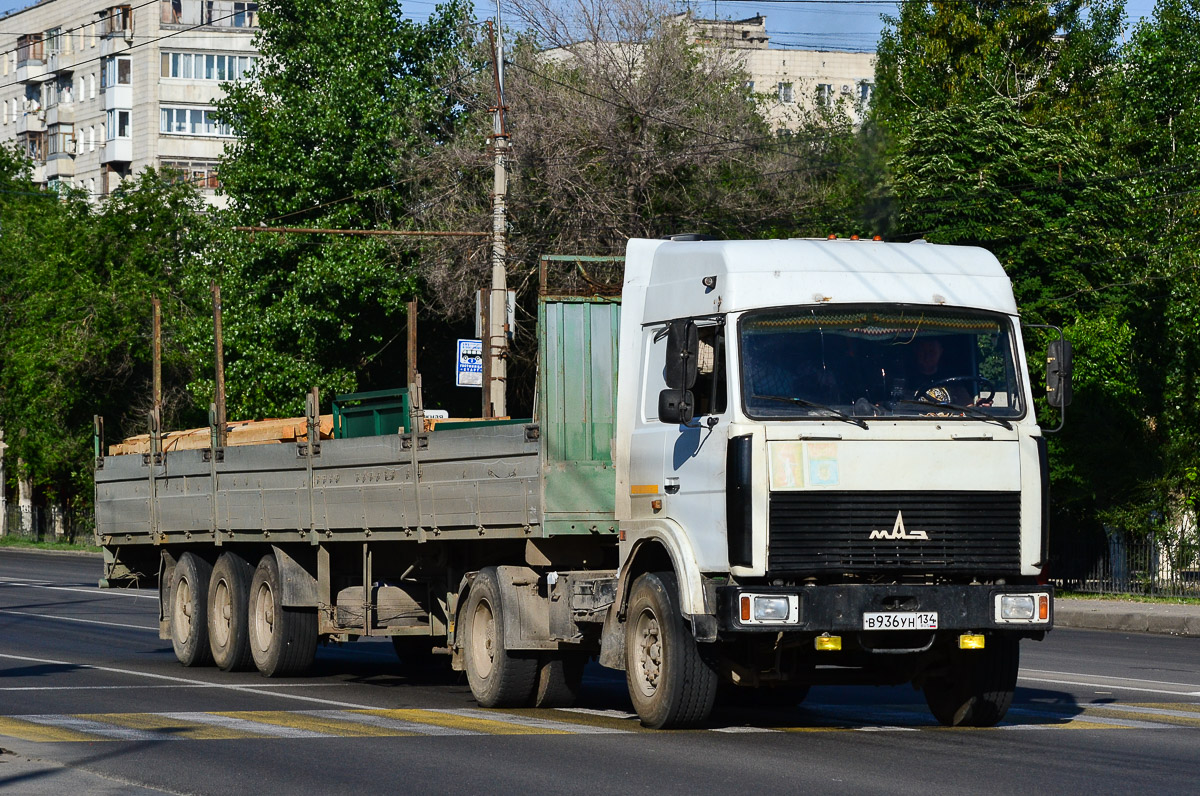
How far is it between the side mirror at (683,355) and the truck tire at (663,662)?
4.17ft

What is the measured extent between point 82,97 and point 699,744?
83862mm

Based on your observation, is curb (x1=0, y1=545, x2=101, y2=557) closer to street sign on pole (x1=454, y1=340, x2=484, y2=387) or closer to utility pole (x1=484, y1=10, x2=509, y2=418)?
street sign on pole (x1=454, y1=340, x2=484, y2=387)

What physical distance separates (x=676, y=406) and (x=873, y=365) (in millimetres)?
1219

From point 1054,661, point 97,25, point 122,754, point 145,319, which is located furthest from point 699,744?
point 97,25

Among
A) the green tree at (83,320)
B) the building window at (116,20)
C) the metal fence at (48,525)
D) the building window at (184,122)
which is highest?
the building window at (116,20)

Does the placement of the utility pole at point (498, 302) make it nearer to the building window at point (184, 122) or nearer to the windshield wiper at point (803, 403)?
the windshield wiper at point (803, 403)

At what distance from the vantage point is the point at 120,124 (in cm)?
8362

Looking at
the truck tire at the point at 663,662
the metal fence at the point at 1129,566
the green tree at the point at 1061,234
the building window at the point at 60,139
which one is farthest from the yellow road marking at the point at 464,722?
the building window at the point at 60,139

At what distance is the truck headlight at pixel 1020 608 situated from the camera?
1054 centimetres

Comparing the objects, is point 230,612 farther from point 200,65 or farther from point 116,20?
point 116,20

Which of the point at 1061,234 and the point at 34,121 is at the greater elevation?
the point at 34,121

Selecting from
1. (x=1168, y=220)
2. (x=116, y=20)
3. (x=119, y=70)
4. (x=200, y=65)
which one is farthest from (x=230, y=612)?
(x=116, y=20)

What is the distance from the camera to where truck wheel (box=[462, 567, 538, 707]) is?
41.0 feet

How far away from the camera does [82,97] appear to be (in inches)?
3479
